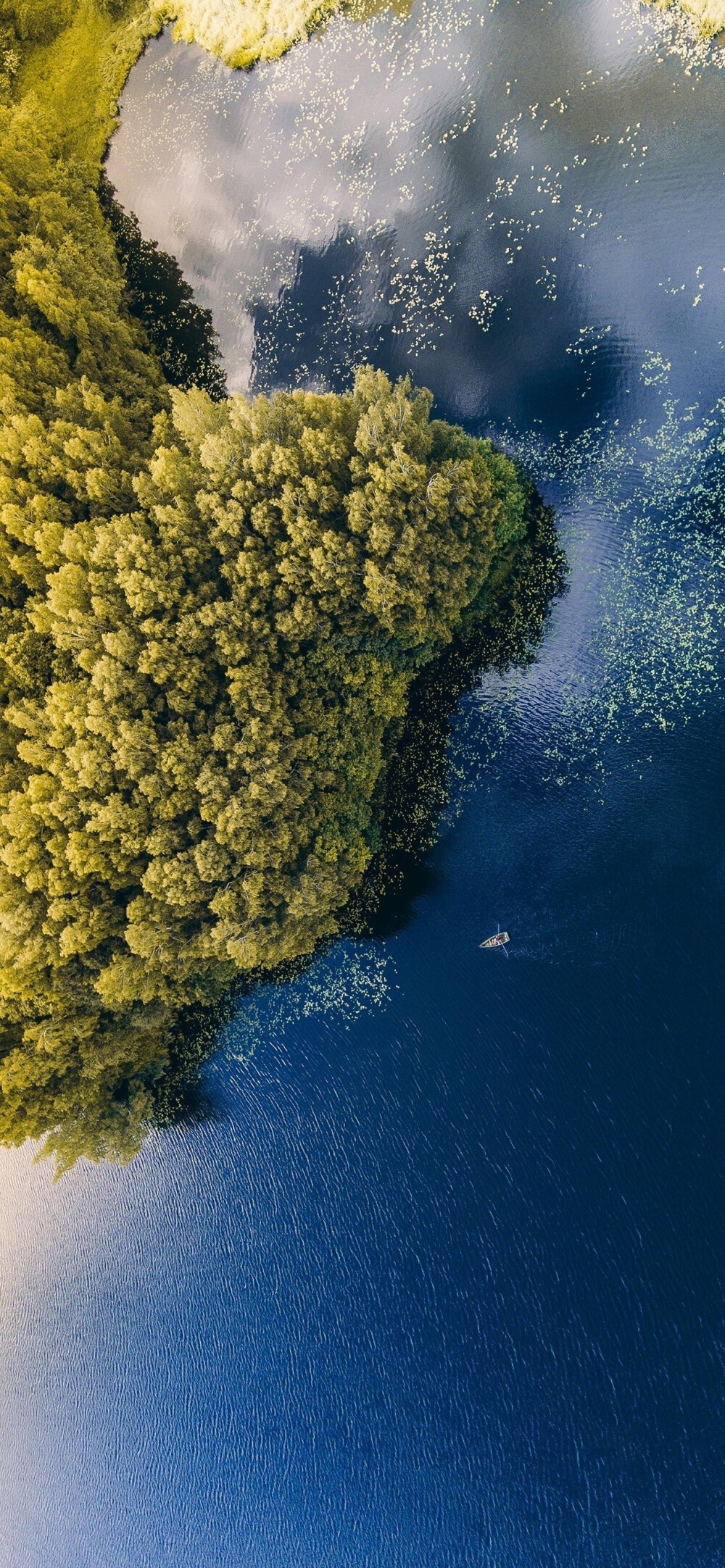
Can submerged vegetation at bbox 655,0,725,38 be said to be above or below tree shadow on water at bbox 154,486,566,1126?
above

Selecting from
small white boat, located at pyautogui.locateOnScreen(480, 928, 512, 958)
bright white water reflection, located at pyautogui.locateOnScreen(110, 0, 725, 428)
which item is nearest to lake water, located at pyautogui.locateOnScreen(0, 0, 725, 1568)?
bright white water reflection, located at pyautogui.locateOnScreen(110, 0, 725, 428)

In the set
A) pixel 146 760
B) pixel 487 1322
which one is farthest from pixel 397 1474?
pixel 146 760

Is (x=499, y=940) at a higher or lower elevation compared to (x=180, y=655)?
lower

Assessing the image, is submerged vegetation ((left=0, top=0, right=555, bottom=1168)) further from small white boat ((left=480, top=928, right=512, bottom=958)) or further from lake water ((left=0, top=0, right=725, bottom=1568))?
small white boat ((left=480, top=928, right=512, bottom=958))

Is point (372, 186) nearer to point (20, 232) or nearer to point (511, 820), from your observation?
point (20, 232)

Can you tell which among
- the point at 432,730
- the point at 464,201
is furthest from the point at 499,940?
the point at 464,201

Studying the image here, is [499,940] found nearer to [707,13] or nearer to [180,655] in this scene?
[180,655]
